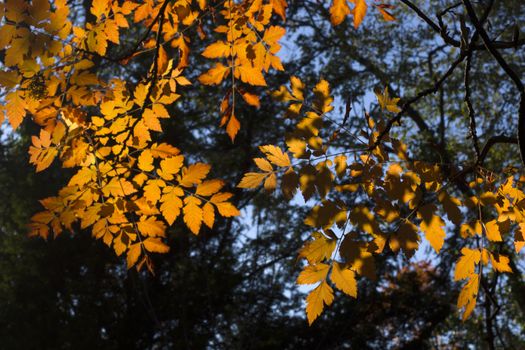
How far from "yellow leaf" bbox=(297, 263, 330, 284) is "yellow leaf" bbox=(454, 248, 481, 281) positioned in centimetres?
53

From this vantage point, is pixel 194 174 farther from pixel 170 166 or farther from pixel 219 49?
pixel 219 49

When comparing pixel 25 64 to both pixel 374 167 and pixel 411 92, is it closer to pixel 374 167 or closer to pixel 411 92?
pixel 374 167

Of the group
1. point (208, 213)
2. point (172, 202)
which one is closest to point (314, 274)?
point (208, 213)

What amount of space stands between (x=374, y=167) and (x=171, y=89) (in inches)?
41.5

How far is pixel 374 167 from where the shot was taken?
171 cm

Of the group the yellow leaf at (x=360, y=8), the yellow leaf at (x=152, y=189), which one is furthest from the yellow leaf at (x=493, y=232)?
the yellow leaf at (x=152, y=189)

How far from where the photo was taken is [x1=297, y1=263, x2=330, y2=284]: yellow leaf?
→ 1438mm

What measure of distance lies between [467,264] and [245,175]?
2.56 ft

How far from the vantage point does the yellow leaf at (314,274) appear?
Result: 4.72 ft

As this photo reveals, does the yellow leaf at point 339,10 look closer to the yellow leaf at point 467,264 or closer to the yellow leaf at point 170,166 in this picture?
the yellow leaf at point 170,166

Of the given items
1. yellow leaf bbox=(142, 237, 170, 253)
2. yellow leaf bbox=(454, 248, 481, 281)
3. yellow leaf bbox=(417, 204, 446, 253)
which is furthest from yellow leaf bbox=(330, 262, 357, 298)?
yellow leaf bbox=(142, 237, 170, 253)

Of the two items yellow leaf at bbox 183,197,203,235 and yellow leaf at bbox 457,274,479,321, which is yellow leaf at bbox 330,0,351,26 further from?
yellow leaf at bbox 457,274,479,321

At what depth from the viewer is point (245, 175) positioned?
5.38 ft

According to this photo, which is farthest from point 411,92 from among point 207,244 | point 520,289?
point 207,244
